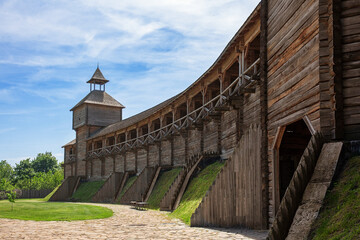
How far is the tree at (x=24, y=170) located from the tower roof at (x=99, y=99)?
46872 millimetres

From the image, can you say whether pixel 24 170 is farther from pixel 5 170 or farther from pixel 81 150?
pixel 81 150

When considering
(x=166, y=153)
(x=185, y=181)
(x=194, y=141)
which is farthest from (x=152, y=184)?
(x=185, y=181)

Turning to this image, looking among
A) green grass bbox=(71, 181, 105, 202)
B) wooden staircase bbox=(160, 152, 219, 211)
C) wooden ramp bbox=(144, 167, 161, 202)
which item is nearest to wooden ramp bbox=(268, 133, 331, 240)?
wooden staircase bbox=(160, 152, 219, 211)

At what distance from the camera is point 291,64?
9.45 m

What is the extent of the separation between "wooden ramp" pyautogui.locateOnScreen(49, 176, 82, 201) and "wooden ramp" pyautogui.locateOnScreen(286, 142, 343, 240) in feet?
122

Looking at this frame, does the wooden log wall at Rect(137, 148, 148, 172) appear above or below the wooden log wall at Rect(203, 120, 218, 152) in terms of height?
below

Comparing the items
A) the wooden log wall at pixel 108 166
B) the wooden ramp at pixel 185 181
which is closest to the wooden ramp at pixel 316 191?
the wooden ramp at pixel 185 181

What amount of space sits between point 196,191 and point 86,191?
25247mm

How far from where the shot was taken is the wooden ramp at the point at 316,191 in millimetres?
6160

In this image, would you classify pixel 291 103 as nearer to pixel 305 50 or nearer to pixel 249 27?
pixel 305 50

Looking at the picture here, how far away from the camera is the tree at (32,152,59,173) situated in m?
98.2

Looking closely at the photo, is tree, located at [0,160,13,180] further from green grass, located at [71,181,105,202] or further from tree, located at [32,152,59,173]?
green grass, located at [71,181,105,202]

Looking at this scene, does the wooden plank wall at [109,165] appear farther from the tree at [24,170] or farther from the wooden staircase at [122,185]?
the tree at [24,170]

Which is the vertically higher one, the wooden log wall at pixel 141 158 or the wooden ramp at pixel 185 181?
the wooden log wall at pixel 141 158
